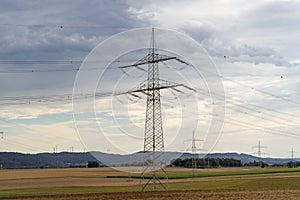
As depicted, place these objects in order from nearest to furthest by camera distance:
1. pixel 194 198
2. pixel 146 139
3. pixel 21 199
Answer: pixel 194 198, pixel 21 199, pixel 146 139

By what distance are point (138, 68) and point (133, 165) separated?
13.7 metres

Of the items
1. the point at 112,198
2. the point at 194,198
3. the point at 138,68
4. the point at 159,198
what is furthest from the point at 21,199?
the point at 138,68

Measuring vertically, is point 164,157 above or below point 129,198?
above

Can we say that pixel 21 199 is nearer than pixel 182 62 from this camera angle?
Yes

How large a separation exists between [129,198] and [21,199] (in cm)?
1326

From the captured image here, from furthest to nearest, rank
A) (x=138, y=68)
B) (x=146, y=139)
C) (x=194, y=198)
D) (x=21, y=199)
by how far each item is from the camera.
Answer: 1. (x=138, y=68)
2. (x=146, y=139)
3. (x=21, y=199)
4. (x=194, y=198)

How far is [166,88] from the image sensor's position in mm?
66312

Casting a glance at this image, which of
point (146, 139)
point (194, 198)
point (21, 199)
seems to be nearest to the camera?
point (194, 198)

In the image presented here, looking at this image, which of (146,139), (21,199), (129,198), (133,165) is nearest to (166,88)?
(146,139)

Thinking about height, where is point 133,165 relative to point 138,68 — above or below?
below

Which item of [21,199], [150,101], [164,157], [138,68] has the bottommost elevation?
[21,199]

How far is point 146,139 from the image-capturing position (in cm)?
6450

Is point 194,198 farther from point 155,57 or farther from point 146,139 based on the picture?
point 155,57

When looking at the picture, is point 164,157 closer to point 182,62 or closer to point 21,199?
point 182,62
